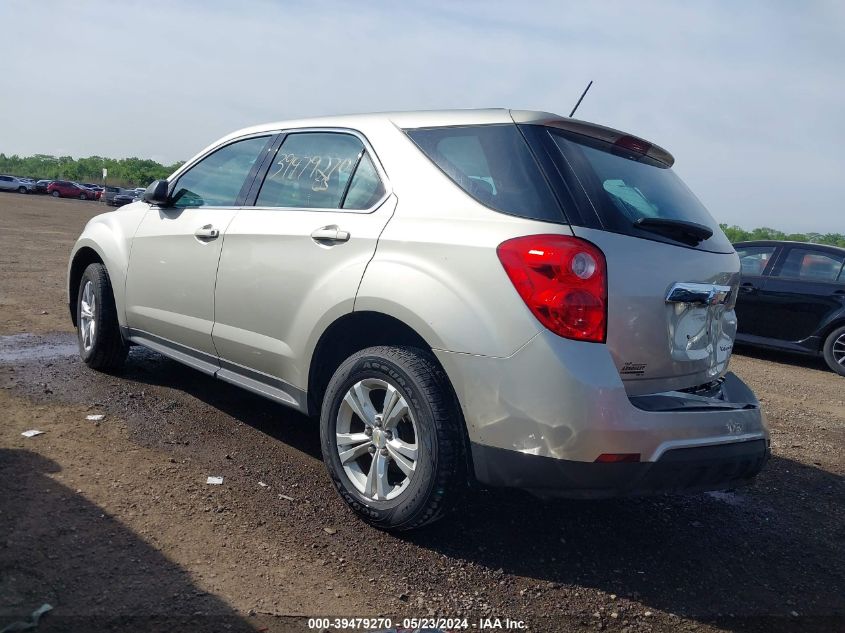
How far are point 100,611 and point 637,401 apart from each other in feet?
6.63

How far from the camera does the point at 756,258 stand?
9711 mm

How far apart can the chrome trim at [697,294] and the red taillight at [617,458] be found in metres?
0.64

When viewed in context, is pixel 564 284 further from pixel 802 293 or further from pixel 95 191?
pixel 95 191

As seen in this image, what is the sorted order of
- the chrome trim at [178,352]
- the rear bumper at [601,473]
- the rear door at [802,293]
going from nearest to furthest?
the rear bumper at [601,473] < the chrome trim at [178,352] < the rear door at [802,293]

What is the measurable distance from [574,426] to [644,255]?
75cm

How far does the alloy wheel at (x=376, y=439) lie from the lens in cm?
322

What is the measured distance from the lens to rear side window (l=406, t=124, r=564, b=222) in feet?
9.98

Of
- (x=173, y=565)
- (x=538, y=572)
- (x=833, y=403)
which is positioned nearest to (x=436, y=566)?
(x=538, y=572)

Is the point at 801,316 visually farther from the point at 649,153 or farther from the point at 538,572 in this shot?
the point at 538,572

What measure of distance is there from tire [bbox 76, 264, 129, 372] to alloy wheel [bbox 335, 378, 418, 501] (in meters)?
2.63

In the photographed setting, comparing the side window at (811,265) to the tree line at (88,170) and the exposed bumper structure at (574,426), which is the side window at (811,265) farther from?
the tree line at (88,170)

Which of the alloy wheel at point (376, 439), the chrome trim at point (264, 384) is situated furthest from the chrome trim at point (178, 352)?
the alloy wheel at point (376, 439)

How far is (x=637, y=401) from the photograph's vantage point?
114 inches

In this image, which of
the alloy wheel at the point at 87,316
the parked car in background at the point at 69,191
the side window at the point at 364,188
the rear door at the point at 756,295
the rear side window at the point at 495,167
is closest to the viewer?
the rear side window at the point at 495,167
